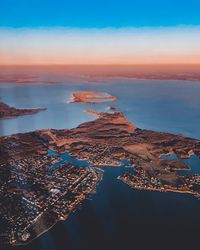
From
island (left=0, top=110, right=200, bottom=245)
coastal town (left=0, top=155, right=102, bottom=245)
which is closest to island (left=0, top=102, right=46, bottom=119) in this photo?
island (left=0, top=110, right=200, bottom=245)

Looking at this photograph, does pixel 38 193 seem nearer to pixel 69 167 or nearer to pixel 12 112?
pixel 69 167

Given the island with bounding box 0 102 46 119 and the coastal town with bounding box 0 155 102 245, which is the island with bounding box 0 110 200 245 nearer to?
the coastal town with bounding box 0 155 102 245

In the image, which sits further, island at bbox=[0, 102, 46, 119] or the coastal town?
island at bbox=[0, 102, 46, 119]

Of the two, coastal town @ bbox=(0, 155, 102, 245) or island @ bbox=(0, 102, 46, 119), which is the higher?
island @ bbox=(0, 102, 46, 119)

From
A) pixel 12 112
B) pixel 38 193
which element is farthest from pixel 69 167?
pixel 12 112

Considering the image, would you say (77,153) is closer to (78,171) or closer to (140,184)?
(78,171)

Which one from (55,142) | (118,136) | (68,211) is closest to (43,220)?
(68,211)

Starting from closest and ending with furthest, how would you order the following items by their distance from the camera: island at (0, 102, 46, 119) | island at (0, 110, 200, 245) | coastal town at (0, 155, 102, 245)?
coastal town at (0, 155, 102, 245) < island at (0, 110, 200, 245) < island at (0, 102, 46, 119)

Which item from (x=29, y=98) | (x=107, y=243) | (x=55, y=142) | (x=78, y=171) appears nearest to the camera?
(x=107, y=243)

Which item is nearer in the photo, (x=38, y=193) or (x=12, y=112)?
(x=38, y=193)
